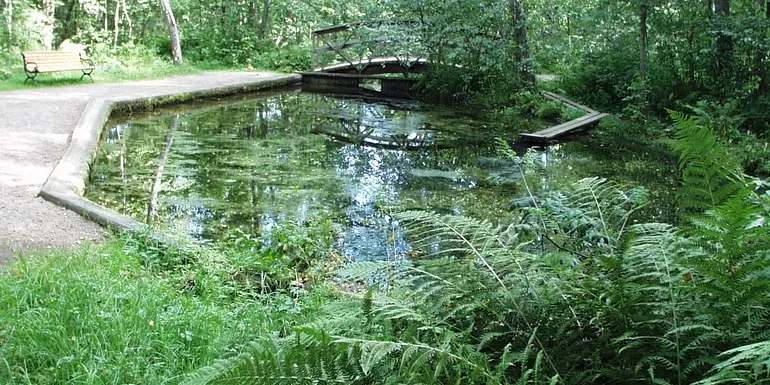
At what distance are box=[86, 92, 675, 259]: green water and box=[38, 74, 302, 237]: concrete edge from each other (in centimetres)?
26

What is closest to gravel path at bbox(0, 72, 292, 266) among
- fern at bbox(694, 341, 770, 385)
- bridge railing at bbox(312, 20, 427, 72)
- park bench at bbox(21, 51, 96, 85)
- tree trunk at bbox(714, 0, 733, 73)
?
park bench at bbox(21, 51, 96, 85)

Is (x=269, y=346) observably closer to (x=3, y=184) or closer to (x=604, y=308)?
(x=604, y=308)

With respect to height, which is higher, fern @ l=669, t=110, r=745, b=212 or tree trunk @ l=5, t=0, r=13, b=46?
tree trunk @ l=5, t=0, r=13, b=46

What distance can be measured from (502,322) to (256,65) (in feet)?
69.6

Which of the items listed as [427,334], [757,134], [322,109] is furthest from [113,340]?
[322,109]

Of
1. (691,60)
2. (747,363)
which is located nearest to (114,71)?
(691,60)

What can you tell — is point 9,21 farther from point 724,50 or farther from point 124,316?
point 124,316

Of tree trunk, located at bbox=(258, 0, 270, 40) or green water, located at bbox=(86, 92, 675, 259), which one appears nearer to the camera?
green water, located at bbox=(86, 92, 675, 259)

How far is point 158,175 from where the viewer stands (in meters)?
7.89

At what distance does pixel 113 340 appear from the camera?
117 inches

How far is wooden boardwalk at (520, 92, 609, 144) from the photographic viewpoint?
10.5 m

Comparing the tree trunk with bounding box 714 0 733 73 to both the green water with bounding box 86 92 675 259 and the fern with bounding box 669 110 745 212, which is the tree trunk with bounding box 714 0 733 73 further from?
the fern with bounding box 669 110 745 212

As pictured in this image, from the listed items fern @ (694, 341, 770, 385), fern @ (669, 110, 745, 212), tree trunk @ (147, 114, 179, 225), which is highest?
fern @ (669, 110, 745, 212)

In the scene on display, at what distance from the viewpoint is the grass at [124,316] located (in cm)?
278
